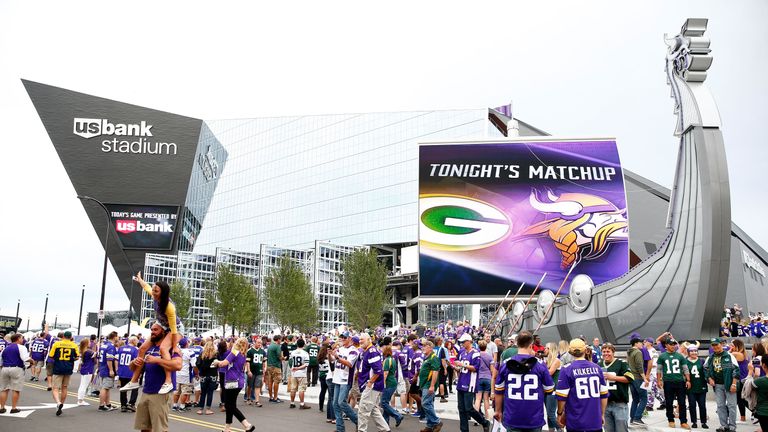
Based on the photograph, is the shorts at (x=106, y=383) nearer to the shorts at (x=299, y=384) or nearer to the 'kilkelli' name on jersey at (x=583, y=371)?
the shorts at (x=299, y=384)

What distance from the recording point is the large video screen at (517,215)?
4203cm

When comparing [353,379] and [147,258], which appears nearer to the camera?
[353,379]

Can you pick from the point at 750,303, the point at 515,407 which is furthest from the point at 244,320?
the point at 515,407

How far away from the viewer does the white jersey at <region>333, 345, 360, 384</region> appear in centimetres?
1227

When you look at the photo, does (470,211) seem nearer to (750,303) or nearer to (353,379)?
(750,303)

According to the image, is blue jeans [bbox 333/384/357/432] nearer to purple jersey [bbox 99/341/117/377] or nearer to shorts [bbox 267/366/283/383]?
shorts [bbox 267/366/283/383]

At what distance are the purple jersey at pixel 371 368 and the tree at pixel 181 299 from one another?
61273 millimetres

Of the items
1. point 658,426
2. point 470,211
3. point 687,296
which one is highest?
point 470,211

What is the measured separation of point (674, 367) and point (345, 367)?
6.79m

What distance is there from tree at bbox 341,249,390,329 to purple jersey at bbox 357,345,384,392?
4667cm

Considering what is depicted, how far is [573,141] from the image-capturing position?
44.7 meters

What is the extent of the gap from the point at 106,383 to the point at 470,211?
3109 cm

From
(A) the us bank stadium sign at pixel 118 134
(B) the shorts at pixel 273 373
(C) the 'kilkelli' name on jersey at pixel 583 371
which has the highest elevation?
(A) the us bank stadium sign at pixel 118 134

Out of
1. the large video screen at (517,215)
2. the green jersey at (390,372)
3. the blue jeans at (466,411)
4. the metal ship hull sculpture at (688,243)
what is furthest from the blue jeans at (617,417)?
the large video screen at (517,215)
